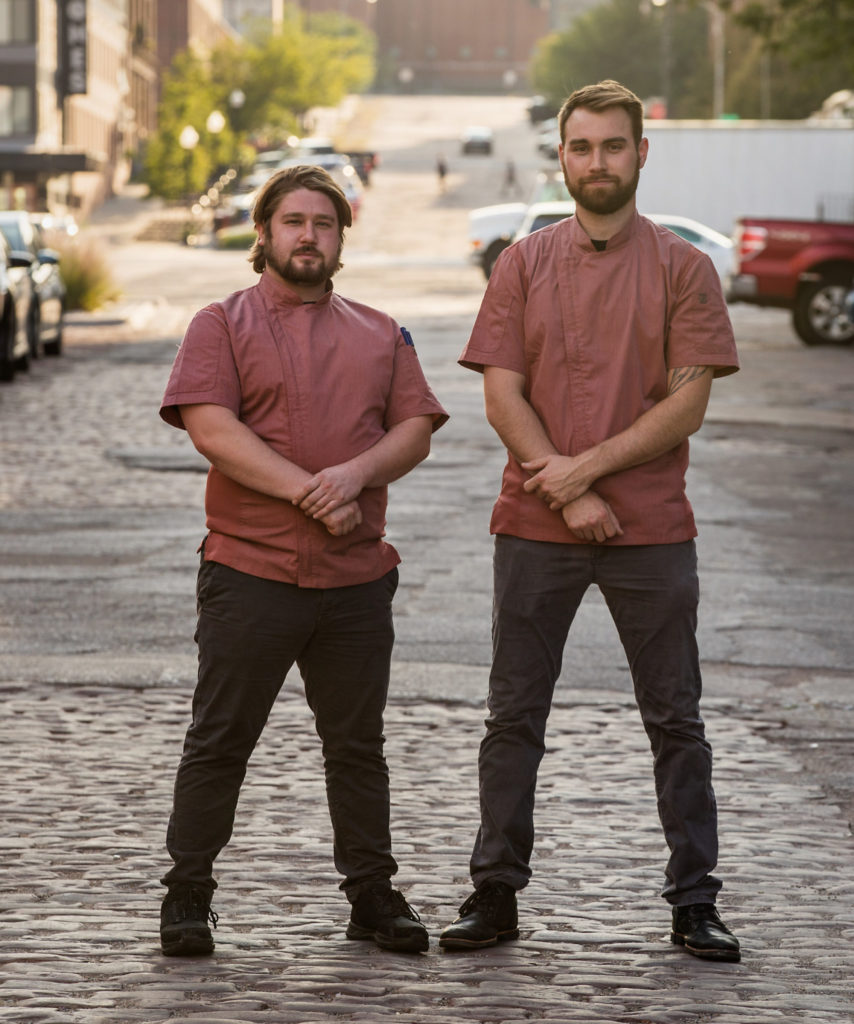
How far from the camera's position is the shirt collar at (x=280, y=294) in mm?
4645

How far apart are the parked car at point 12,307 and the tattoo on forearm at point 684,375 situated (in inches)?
627

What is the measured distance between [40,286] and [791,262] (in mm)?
9622

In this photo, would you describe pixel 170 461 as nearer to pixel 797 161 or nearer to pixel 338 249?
pixel 338 249

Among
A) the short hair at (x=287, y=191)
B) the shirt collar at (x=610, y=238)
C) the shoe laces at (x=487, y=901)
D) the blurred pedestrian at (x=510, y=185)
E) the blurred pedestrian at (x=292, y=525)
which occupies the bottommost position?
the shoe laces at (x=487, y=901)

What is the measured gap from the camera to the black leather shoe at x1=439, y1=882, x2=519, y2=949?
461cm

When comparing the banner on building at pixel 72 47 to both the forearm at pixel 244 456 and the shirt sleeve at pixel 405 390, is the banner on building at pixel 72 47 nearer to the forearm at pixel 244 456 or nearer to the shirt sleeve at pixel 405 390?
the shirt sleeve at pixel 405 390

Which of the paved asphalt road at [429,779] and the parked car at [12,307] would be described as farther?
the parked car at [12,307]

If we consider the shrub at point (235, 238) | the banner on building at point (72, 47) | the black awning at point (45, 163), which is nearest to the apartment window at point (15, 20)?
the banner on building at point (72, 47)

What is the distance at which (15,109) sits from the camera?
71.8m

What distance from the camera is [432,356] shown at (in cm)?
2381

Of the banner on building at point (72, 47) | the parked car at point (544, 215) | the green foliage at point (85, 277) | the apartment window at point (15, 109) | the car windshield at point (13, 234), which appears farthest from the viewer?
the banner on building at point (72, 47)

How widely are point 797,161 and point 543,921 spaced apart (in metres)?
37.4

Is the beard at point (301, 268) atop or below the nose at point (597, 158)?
below

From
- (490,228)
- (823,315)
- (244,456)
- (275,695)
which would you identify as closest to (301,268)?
(244,456)
